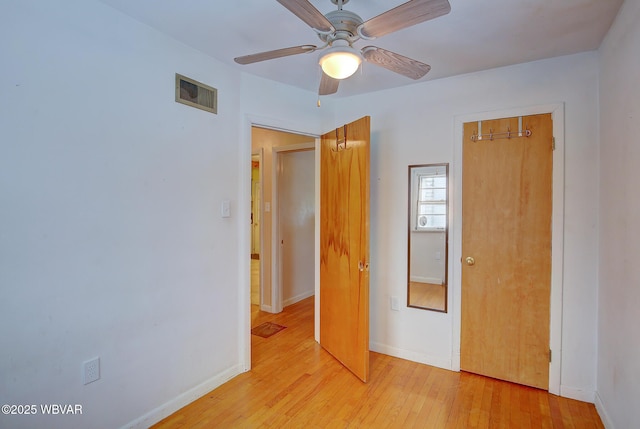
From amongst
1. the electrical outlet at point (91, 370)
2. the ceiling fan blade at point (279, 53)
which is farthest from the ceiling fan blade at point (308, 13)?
the electrical outlet at point (91, 370)

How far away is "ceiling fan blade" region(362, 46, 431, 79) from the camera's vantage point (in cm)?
149

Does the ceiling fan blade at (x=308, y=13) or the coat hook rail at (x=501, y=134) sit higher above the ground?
the ceiling fan blade at (x=308, y=13)

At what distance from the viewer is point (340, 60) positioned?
1.44 m

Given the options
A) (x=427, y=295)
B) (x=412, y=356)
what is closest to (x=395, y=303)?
(x=427, y=295)

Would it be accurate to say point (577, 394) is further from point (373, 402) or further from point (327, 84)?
point (327, 84)

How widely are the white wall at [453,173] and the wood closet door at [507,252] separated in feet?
0.37

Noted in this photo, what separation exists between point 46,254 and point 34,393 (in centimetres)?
64

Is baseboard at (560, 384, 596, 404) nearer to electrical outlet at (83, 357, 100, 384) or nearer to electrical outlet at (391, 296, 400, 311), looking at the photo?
electrical outlet at (391, 296, 400, 311)

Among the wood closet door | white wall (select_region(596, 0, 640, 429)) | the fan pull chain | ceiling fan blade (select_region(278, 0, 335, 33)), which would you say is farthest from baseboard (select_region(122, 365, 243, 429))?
white wall (select_region(596, 0, 640, 429))

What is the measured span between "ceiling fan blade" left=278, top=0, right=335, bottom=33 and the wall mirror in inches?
65.4

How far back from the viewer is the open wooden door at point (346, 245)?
95.7 inches

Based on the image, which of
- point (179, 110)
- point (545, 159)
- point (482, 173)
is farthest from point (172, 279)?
point (545, 159)

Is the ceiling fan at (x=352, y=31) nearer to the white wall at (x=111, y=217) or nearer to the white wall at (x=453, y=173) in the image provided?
the white wall at (x=111, y=217)

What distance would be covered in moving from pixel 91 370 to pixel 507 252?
2812 millimetres
